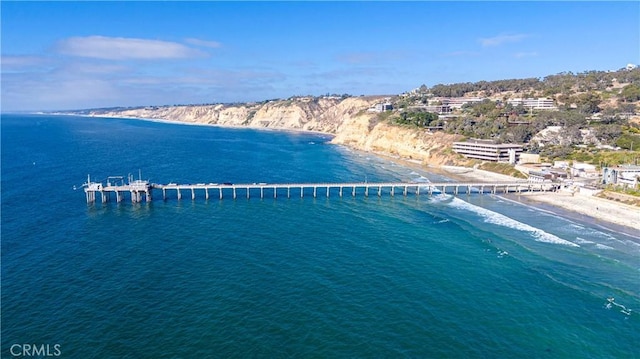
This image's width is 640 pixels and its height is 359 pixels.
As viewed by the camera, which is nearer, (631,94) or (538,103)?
(631,94)

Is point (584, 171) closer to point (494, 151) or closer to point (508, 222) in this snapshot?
point (494, 151)

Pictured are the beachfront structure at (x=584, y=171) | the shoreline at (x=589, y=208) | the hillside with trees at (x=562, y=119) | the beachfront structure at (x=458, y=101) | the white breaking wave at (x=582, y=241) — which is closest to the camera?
the white breaking wave at (x=582, y=241)

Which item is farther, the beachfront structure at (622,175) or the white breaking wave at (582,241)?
the beachfront structure at (622,175)

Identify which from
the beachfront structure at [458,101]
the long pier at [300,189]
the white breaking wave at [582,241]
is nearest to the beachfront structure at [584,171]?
the long pier at [300,189]

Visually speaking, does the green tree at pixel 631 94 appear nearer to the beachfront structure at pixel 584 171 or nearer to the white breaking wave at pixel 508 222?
the beachfront structure at pixel 584 171

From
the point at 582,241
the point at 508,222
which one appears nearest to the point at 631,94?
the point at 508,222
